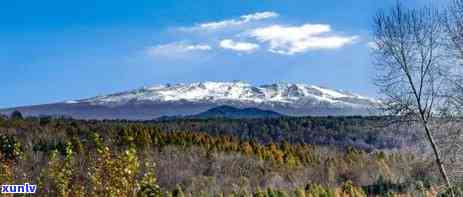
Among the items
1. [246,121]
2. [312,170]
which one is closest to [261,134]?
[246,121]

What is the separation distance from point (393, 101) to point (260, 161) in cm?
5174

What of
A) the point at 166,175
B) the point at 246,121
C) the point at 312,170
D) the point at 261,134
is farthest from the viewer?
the point at 246,121

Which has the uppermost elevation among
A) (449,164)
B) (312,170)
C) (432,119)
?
(432,119)

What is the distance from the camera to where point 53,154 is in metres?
8.48

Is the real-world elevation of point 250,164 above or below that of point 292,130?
below

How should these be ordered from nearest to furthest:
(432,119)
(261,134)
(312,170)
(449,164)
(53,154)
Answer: (53,154), (449,164), (432,119), (312,170), (261,134)

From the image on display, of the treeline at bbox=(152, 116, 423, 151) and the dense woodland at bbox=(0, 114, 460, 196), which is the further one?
the treeline at bbox=(152, 116, 423, 151)

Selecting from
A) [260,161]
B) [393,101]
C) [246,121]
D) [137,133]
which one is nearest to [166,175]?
[260,161]

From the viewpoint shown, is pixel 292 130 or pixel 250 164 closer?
pixel 250 164

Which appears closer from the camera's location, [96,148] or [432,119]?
[96,148]

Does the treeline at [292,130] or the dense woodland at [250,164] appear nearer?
the dense woodland at [250,164]

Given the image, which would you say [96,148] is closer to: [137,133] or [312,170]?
[312,170]

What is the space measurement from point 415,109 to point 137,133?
206ft

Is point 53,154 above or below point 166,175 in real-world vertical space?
above
